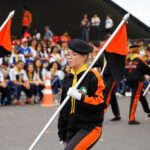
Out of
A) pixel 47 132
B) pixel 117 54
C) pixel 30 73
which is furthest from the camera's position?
pixel 30 73

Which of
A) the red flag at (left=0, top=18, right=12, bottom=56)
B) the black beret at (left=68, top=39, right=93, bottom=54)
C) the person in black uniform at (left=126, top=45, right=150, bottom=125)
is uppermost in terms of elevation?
the black beret at (left=68, top=39, right=93, bottom=54)

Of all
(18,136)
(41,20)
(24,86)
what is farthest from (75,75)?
(41,20)

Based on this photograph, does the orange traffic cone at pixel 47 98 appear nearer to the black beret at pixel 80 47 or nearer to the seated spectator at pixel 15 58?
the seated spectator at pixel 15 58

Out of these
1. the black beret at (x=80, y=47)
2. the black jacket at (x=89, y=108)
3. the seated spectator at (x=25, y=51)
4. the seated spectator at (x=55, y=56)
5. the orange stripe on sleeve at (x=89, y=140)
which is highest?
the black beret at (x=80, y=47)

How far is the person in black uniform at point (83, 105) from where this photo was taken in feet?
19.6

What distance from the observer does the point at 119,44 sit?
22.3 ft

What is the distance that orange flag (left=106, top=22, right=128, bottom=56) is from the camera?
22.1 feet

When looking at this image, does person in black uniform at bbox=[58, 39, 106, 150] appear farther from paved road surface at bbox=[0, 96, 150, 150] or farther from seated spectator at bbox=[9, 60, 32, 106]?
seated spectator at bbox=[9, 60, 32, 106]

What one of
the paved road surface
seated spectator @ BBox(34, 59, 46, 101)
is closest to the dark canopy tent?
seated spectator @ BBox(34, 59, 46, 101)

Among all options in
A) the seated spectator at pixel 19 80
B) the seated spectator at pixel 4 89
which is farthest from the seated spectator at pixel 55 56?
the seated spectator at pixel 4 89

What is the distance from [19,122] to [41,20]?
838 inches

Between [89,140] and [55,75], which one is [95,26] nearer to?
[55,75]

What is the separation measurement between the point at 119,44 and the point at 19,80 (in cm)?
1062

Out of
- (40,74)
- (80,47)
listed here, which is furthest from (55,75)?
(80,47)
